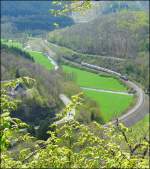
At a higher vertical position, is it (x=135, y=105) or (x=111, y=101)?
(x=111, y=101)

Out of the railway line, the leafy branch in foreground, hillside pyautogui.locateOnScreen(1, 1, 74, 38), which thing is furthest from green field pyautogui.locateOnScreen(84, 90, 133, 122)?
the leafy branch in foreground

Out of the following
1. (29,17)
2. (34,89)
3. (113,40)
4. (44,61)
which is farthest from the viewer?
(29,17)

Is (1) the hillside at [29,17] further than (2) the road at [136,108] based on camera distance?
Yes

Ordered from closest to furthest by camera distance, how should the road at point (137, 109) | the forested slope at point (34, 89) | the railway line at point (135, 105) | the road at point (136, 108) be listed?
the forested slope at point (34, 89), the road at point (136, 108), the railway line at point (135, 105), the road at point (137, 109)

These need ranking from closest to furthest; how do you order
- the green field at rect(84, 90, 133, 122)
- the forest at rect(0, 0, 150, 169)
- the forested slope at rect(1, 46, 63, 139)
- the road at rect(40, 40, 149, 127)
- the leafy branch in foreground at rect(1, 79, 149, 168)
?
the leafy branch in foreground at rect(1, 79, 149, 168) < the forest at rect(0, 0, 150, 169) < the forested slope at rect(1, 46, 63, 139) < the road at rect(40, 40, 149, 127) < the green field at rect(84, 90, 133, 122)

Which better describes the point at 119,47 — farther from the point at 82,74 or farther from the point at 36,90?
the point at 36,90

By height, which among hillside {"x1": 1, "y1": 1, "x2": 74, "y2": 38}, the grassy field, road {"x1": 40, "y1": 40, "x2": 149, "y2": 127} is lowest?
road {"x1": 40, "y1": 40, "x2": 149, "y2": 127}

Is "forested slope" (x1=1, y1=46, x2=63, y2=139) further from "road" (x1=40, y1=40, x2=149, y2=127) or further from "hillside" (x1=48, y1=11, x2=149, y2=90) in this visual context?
"hillside" (x1=48, y1=11, x2=149, y2=90)

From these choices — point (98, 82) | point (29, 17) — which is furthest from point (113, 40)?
point (29, 17)

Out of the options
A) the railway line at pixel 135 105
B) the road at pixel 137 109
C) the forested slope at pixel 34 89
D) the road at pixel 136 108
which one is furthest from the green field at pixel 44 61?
the road at pixel 137 109

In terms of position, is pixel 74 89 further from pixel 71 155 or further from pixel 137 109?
pixel 71 155

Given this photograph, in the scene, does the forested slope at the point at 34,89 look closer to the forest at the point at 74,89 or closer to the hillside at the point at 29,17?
the forest at the point at 74,89
